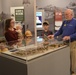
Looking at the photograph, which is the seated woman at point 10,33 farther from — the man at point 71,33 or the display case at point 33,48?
the man at point 71,33

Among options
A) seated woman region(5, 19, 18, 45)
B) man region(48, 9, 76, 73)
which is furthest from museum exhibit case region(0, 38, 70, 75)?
seated woman region(5, 19, 18, 45)

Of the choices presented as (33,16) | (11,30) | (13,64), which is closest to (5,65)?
(13,64)

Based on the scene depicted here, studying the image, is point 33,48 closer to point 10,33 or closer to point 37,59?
point 37,59

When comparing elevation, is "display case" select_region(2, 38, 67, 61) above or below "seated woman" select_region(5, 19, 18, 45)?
below

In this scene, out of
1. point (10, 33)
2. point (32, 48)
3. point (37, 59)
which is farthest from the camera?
point (10, 33)

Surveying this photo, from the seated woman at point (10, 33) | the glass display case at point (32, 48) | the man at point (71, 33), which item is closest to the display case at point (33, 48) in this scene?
the glass display case at point (32, 48)

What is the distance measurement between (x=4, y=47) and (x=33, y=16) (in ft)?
7.20

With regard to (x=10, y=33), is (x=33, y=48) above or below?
below

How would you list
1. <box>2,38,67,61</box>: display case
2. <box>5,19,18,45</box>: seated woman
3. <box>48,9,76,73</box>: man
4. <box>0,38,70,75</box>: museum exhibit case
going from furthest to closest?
<box>5,19,18,45</box>: seated woman, <box>48,9,76,73</box>: man, <box>2,38,67,61</box>: display case, <box>0,38,70,75</box>: museum exhibit case

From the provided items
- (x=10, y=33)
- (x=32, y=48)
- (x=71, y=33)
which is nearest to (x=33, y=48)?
(x=32, y=48)

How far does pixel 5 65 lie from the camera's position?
2307 mm

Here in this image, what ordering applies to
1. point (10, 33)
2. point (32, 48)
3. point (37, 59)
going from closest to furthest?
1. point (37, 59)
2. point (32, 48)
3. point (10, 33)

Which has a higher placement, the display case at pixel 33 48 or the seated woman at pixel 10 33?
the seated woman at pixel 10 33

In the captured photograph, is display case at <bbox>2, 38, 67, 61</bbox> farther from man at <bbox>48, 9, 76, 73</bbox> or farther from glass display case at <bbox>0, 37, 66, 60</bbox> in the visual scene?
man at <bbox>48, 9, 76, 73</bbox>
